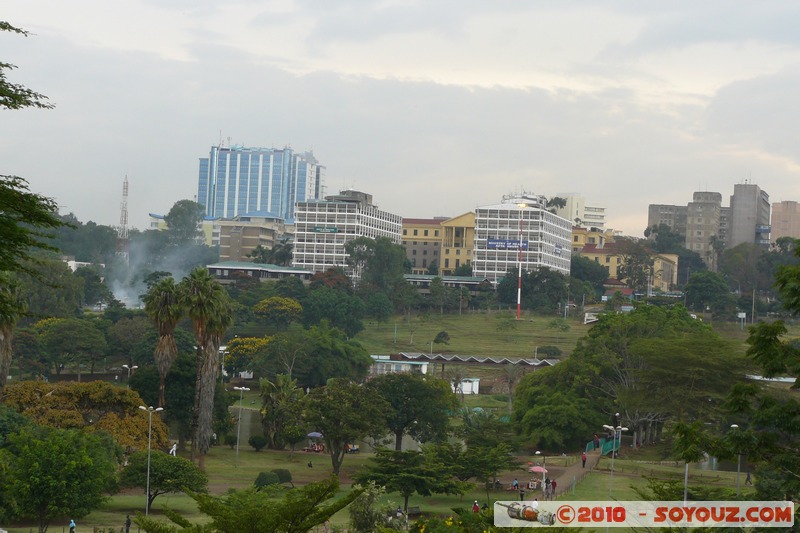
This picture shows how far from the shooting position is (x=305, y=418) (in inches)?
2776

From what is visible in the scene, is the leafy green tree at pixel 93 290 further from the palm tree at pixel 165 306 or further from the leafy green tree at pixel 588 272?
the palm tree at pixel 165 306

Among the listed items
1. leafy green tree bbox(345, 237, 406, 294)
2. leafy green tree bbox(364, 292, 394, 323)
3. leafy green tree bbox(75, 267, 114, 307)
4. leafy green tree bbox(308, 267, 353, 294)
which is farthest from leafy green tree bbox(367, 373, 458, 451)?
leafy green tree bbox(75, 267, 114, 307)

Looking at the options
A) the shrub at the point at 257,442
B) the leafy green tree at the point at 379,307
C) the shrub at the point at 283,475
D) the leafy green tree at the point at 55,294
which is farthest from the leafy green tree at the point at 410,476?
the leafy green tree at the point at 379,307

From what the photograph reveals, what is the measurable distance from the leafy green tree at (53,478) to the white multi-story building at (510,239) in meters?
130

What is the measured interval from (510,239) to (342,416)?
374 ft

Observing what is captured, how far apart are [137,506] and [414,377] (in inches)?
1025

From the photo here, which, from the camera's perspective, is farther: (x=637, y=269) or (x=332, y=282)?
(x=637, y=269)

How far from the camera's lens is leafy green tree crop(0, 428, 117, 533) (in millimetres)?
48656

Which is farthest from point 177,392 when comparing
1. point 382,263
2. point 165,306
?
point 382,263

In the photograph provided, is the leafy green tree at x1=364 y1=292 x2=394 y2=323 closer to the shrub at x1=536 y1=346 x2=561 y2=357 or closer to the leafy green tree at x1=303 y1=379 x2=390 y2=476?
the shrub at x1=536 y1=346 x2=561 y2=357

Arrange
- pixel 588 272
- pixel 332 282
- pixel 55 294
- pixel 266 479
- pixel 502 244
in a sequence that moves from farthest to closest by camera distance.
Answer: pixel 588 272
pixel 502 244
pixel 332 282
pixel 55 294
pixel 266 479

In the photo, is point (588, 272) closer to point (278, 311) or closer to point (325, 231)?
point (325, 231)

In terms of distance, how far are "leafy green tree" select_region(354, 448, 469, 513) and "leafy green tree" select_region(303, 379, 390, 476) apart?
9448mm

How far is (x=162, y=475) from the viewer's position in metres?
55.2
